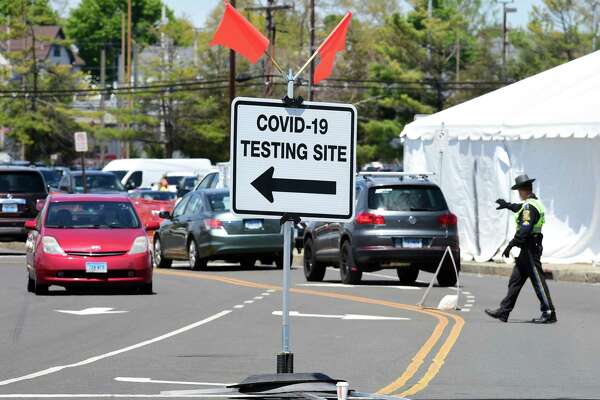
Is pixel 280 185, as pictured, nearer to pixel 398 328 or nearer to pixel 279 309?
pixel 398 328

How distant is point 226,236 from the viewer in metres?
30.2

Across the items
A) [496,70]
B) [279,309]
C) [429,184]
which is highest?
[496,70]

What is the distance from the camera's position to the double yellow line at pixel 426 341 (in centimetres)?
1251

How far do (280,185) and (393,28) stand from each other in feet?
245

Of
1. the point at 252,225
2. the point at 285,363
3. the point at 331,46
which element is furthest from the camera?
the point at 252,225

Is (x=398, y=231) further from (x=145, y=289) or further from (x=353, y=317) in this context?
(x=353, y=317)

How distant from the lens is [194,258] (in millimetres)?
31031

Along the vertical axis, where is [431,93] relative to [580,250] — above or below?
above

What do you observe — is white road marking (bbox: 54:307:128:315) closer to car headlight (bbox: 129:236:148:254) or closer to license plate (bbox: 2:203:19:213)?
car headlight (bbox: 129:236:148:254)

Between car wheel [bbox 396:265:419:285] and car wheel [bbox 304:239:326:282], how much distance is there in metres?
1.40

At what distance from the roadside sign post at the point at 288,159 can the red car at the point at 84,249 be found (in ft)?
39.8

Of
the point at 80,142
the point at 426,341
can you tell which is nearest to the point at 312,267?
the point at 426,341

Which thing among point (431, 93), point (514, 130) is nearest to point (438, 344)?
point (514, 130)

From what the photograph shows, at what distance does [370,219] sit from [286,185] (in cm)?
1556
